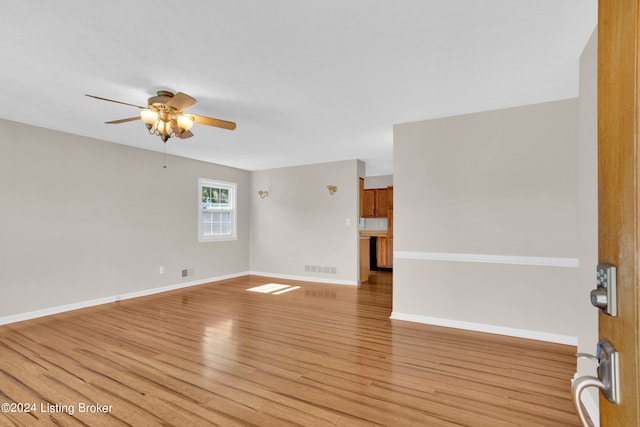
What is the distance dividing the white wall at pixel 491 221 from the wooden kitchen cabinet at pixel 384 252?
3818 mm

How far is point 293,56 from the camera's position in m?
2.22

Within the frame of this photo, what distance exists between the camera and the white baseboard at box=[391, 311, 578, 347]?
9.71ft

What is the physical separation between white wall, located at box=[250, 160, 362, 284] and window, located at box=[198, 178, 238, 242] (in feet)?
1.76

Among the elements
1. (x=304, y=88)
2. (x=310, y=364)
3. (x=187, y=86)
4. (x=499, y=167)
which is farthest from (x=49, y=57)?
(x=499, y=167)

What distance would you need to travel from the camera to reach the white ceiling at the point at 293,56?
1746mm

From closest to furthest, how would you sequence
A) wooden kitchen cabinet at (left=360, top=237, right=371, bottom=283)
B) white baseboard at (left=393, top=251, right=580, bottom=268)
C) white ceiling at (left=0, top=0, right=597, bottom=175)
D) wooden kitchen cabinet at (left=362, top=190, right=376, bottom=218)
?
1. white ceiling at (left=0, top=0, right=597, bottom=175)
2. white baseboard at (left=393, top=251, right=580, bottom=268)
3. wooden kitchen cabinet at (left=360, top=237, right=371, bottom=283)
4. wooden kitchen cabinet at (left=362, top=190, right=376, bottom=218)

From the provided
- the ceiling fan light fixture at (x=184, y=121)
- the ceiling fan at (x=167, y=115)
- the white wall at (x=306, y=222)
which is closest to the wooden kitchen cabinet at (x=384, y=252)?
the white wall at (x=306, y=222)

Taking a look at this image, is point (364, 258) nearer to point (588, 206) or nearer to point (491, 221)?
point (491, 221)

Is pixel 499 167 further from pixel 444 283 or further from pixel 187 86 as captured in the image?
pixel 187 86

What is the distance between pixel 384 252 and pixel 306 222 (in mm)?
2454

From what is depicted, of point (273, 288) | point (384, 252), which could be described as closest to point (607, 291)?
point (273, 288)

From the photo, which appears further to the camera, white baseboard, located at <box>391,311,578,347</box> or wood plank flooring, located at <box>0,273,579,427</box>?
white baseboard, located at <box>391,311,578,347</box>

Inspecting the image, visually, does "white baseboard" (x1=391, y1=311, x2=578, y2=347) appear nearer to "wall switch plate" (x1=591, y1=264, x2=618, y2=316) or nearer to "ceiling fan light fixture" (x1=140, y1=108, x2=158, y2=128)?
"wall switch plate" (x1=591, y1=264, x2=618, y2=316)

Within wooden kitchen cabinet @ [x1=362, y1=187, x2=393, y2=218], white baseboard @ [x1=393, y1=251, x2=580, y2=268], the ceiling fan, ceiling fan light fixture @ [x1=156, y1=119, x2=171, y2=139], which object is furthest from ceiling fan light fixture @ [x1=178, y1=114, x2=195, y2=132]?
wooden kitchen cabinet @ [x1=362, y1=187, x2=393, y2=218]
